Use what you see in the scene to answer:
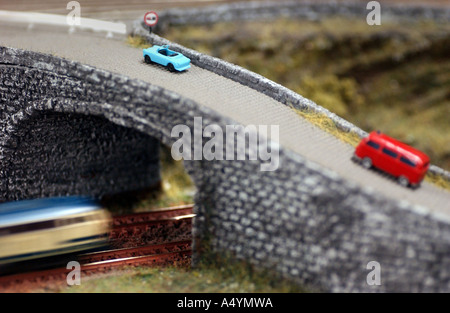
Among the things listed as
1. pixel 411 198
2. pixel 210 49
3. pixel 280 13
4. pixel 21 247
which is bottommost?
pixel 21 247

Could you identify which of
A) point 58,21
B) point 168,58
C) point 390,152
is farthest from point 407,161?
point 58,21

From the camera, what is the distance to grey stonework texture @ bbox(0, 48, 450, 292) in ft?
47.8

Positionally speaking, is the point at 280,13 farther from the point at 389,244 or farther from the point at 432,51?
the point at 389,244

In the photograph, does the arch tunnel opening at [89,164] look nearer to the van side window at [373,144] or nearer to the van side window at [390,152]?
the van side window at [373,144]

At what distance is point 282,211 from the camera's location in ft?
53.2

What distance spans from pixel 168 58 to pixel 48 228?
7.45 meters

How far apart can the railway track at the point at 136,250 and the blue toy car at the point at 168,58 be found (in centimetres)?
664

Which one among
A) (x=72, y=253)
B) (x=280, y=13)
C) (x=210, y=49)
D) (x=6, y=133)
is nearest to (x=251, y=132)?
(x=72, y=253)

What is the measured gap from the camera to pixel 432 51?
110 feet

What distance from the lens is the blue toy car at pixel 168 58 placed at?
64.3 ft

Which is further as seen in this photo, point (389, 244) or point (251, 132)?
point (251, 132)

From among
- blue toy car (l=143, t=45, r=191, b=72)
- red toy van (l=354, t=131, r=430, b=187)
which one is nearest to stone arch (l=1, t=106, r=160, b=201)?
blue toy car (l=143, t=45, r=191, b=72)

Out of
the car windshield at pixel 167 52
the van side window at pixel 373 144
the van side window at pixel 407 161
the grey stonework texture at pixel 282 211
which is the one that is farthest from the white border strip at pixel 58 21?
the van side window at pixel 407 161

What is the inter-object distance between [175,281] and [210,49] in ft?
59.5
